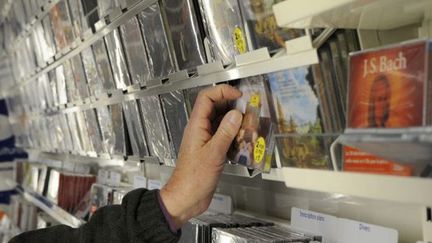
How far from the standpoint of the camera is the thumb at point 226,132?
1157mm

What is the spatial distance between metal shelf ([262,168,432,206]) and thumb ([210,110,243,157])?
0.27m

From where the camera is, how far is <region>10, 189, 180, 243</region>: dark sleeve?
130 cm

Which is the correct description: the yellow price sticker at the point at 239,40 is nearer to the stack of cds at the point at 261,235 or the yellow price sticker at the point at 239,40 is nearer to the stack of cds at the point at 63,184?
the stack of cds at the point at 261,235

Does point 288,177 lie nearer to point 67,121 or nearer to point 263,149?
point 263,149

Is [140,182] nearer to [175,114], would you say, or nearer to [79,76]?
[79,76]

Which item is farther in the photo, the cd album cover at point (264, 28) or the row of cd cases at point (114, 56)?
the row of cd cases at point (114, 56)

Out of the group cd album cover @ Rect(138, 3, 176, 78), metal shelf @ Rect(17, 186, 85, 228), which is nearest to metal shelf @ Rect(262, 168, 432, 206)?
cd album cover @ Rect(138, 3, 176, 78)

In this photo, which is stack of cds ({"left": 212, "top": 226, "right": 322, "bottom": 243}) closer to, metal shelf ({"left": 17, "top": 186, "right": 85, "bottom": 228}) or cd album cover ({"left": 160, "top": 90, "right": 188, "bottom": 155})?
cd album cover ({"left": 160, "top": 90, "right": 188, "bottom": 155})

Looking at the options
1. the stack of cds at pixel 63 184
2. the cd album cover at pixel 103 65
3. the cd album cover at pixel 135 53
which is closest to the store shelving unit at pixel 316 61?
the cd album cover at pixel 135 53

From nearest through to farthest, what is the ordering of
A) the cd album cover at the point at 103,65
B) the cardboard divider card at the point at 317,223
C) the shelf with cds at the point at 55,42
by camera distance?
1. the cardboard divider card at the point at 317,223
2. the shelf with cds at the point at 55,42
3. the cd album cover at the point at 103,65

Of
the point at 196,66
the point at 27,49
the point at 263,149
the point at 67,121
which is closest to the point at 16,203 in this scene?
the point at 27,49

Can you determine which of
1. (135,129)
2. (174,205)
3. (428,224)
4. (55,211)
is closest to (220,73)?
(174,205)

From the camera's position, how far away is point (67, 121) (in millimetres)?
2951

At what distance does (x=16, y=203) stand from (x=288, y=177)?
4442mm
